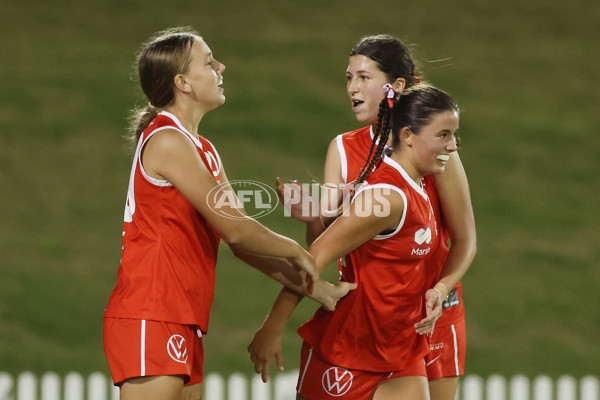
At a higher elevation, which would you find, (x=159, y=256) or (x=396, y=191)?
(x=396, y=191)

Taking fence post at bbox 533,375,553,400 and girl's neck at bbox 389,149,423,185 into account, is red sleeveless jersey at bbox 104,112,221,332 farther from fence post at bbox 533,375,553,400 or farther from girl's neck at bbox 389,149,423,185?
fence post at bbox 533,375,553,400

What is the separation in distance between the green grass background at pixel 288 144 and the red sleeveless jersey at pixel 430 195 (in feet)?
15.5

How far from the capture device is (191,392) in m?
3.19

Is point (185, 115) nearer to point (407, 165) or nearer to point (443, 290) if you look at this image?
point (407, 165)

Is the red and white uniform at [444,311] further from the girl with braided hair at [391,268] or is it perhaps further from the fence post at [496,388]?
the fence post at [496,388]

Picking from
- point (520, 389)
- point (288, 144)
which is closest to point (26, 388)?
point (520, 389)

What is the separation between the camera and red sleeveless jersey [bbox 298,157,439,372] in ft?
10.4

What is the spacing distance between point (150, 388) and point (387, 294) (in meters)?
0.90

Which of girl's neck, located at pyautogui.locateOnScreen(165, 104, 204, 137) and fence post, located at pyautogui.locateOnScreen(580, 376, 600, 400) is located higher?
girl's neck, located at pyautogui.locateOnScreen(165, 104, 204, 137)

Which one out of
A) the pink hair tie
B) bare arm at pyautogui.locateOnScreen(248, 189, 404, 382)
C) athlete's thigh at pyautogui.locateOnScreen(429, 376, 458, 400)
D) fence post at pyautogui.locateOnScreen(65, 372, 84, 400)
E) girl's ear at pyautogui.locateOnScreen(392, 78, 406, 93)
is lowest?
athlete's thigh at pyautogui.locateOnScreen(429, 376, 458, 400)

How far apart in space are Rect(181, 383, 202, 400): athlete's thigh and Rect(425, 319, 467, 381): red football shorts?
3.15 ft

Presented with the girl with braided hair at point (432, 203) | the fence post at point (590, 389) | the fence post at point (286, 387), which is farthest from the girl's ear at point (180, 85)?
the fence post at point (590, 389)

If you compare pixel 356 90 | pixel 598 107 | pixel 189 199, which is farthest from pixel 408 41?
pixel 189 199

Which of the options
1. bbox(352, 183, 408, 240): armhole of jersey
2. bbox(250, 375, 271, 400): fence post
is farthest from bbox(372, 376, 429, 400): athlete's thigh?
bbox(250, 375, 271, 400): fence post
